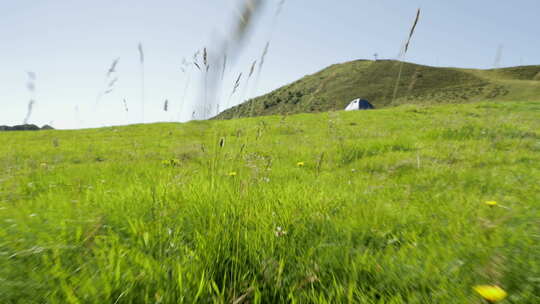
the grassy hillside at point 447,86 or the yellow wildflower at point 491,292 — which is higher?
the grassy hillside at point 447,86

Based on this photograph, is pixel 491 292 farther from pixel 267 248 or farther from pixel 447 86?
pixel 447 86

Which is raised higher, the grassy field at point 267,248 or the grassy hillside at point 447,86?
the grassy hillside at point 447,86

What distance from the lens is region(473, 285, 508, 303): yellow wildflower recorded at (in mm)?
1324

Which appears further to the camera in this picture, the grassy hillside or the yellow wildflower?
the grassy hillside

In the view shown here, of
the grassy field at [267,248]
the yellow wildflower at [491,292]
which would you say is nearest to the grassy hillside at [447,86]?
the grassy field at [267,248]

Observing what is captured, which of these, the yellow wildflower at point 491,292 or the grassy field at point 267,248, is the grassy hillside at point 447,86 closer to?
the grassy field at point 267,248

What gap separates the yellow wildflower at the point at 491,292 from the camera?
1324 millimetres

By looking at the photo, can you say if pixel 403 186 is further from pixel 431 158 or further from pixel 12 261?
pixel 12 261

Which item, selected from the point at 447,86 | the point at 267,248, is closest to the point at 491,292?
the point at 267,248

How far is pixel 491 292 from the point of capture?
4.41 feet

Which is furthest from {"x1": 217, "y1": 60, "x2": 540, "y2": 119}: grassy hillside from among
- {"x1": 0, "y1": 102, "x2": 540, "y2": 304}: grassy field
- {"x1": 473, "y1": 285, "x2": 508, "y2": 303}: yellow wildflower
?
{"x1": 473, "y1": 285, "x2": 508, "y2": 303}: yellow wildflower

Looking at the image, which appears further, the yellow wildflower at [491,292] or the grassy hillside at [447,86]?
the grassy hillside at [447,86]

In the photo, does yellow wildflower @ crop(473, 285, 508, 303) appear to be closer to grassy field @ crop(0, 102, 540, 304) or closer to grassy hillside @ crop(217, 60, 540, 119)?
grassy field @ crop(0, 102, 540, 304)

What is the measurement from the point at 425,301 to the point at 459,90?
91.2 metres
